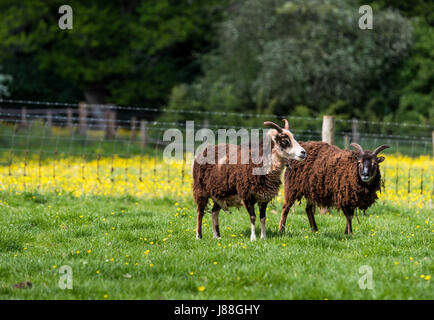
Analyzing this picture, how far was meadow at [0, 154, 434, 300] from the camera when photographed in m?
5.88

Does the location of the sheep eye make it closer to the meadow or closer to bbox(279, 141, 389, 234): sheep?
bbox(279, 141, 389, 234): sheep

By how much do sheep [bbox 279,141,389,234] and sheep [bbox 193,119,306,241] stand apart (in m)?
0.78

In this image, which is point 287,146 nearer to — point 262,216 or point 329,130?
point 262,216

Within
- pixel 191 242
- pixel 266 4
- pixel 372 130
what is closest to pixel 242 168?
pixel 191 242

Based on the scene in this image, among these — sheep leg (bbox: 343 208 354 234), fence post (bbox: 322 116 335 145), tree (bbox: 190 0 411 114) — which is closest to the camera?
sheep leg (bbox: 343 208 354 234)

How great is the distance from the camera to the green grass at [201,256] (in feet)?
19.2

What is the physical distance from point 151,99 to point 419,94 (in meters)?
16.7

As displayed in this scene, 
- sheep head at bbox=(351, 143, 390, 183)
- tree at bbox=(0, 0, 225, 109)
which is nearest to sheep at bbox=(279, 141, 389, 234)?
sheep head at bbox=(351, 143, 390, 183)

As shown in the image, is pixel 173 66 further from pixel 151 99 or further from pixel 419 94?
pixel 419 94

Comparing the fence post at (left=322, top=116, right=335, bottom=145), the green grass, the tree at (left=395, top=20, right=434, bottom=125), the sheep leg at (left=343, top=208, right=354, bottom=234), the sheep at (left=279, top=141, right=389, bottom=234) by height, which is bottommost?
the green grass

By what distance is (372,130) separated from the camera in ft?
84.6

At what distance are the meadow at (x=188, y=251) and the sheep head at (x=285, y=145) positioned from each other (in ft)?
3.51

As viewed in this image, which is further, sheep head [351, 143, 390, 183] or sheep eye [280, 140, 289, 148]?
sheep head [351, 143, 390, 183]

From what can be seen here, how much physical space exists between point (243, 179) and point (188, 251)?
4.95ft
